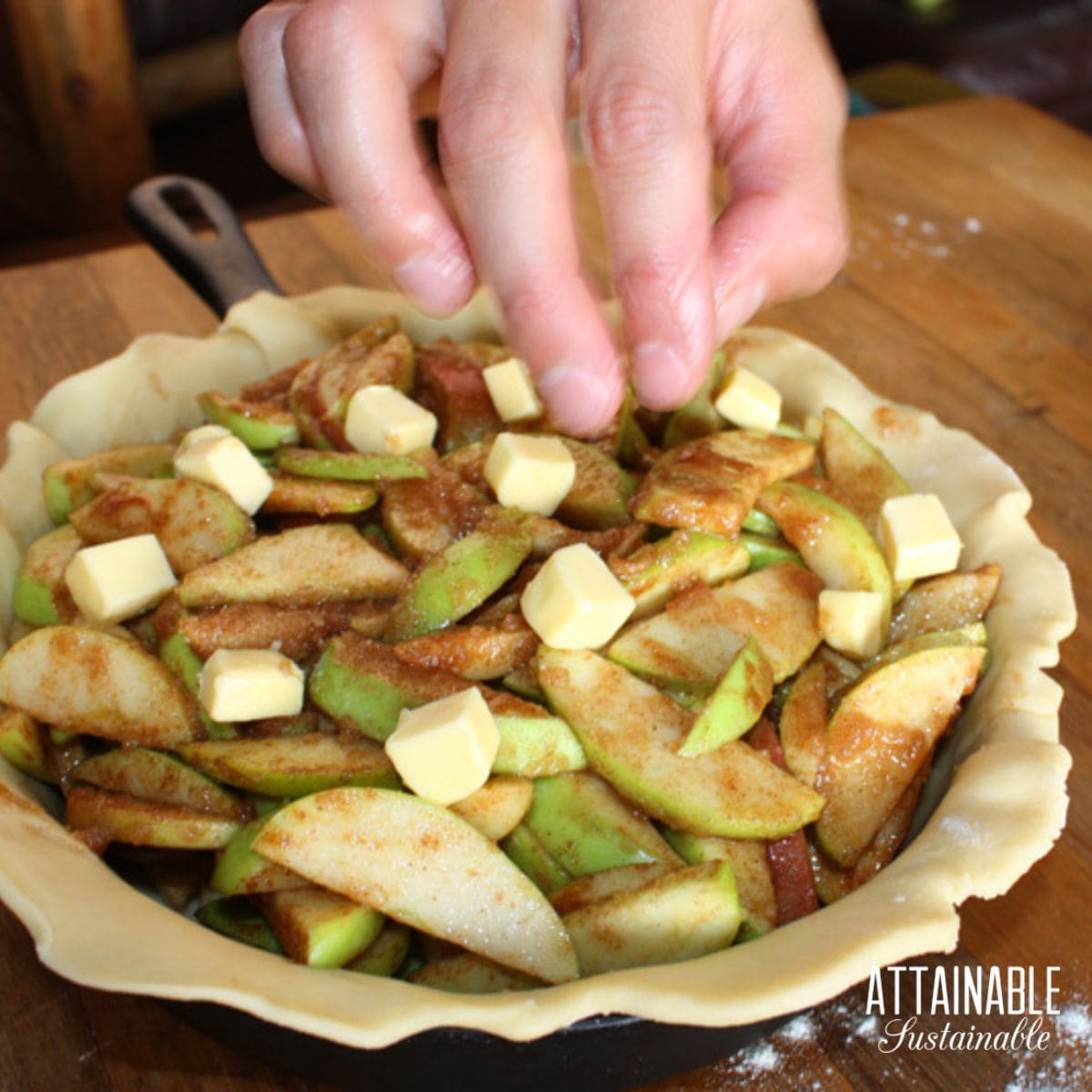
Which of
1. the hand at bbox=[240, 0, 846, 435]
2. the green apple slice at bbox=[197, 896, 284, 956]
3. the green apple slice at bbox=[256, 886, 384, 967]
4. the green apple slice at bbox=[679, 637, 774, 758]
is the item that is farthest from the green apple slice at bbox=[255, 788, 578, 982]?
the hand at bbox=[240, 0, 846, 435]

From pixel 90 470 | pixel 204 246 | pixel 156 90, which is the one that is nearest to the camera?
pixel 90 470

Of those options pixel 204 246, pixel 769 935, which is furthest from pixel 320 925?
pixel 204 246

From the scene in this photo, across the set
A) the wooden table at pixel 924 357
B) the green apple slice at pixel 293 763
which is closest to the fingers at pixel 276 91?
the green apple slice at pixel 293 763

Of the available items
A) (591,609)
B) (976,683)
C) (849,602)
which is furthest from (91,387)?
(976,683)

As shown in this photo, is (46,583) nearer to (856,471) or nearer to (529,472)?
(529,472)

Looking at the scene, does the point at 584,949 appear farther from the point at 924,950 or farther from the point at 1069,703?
the point at 1069,703
